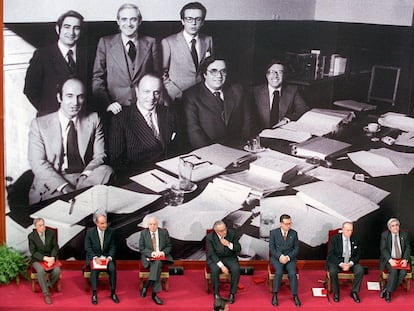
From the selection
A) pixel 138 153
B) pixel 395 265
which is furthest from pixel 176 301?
pixel 395 265

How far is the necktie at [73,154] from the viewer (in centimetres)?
888

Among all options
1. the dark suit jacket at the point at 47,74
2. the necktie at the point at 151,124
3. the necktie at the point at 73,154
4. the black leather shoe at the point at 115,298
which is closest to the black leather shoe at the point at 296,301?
the black leather shoe at the point at 115,298

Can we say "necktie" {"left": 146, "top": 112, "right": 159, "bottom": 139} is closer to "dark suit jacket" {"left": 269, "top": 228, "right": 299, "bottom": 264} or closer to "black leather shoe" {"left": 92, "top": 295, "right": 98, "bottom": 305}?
"dark suit jacket" {"left": 269, "top": 228, "right": 299, "bottom": 264}

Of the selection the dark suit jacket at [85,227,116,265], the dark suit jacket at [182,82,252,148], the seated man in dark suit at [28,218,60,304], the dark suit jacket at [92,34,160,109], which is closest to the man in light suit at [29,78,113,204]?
the dark suit jacket at [92,34,160,109]

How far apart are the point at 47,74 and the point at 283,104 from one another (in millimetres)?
2868

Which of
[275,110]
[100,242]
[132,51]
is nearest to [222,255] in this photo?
[100,242]

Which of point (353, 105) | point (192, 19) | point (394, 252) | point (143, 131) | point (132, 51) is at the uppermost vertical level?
point (192, 19)

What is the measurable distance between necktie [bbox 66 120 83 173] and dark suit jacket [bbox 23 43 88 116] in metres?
0.43

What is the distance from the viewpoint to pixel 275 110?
29.7ft

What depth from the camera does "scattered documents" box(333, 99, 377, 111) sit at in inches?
358

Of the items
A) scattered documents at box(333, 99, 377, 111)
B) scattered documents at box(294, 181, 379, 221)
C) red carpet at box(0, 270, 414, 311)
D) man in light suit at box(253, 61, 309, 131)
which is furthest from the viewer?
scattered documents at box(294, 181, 379, 221)

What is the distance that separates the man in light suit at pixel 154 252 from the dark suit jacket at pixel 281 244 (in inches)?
47.8

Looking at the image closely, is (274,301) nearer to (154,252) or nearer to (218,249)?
(218,249)

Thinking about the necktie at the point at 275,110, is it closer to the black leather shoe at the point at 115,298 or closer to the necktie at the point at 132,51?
the necktie at the point at 132,51
